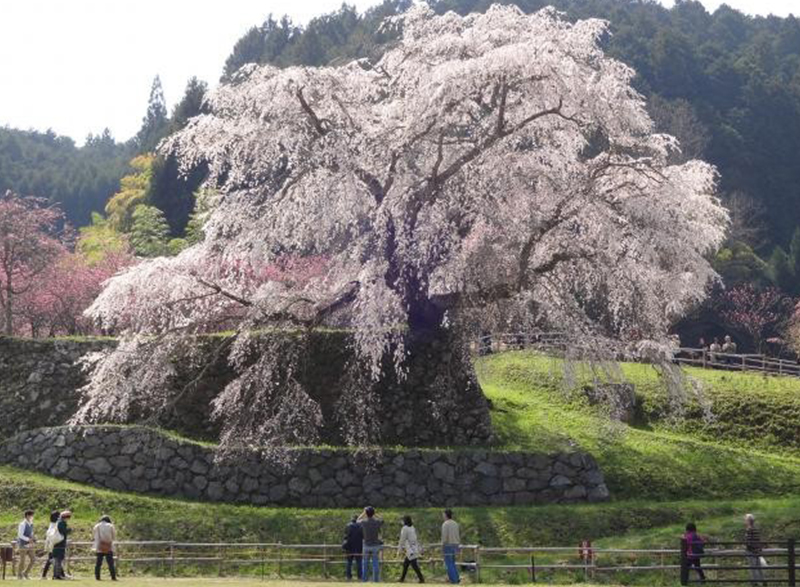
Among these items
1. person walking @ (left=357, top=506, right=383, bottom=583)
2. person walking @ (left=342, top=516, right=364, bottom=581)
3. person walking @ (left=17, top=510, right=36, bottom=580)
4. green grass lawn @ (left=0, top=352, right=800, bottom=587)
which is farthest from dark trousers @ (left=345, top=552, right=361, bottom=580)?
person walking @ (left=17, top=510, right=36, bottom=580)

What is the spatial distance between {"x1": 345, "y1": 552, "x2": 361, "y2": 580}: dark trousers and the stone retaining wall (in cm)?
472

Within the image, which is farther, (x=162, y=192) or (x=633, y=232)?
(x=162, y=192)

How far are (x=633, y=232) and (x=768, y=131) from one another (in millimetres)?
60208

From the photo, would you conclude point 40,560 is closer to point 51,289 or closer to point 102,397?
point 102,397

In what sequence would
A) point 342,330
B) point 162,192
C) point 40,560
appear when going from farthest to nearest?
point 162,192 < point 342,330 < point 40,560

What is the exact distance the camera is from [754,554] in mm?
17234

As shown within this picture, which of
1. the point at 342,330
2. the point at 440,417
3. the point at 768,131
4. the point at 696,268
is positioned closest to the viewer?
the point at 696,268

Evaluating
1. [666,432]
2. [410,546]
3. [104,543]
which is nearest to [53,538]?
[104,543]

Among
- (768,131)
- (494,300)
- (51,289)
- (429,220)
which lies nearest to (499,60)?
(429,220)

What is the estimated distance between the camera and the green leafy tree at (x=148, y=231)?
56.6 metres

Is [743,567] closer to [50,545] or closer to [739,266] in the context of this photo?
[50,545]

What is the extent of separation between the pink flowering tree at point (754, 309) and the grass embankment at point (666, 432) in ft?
67.1

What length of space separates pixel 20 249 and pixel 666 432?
24155 mm

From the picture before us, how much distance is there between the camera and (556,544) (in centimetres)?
2220
